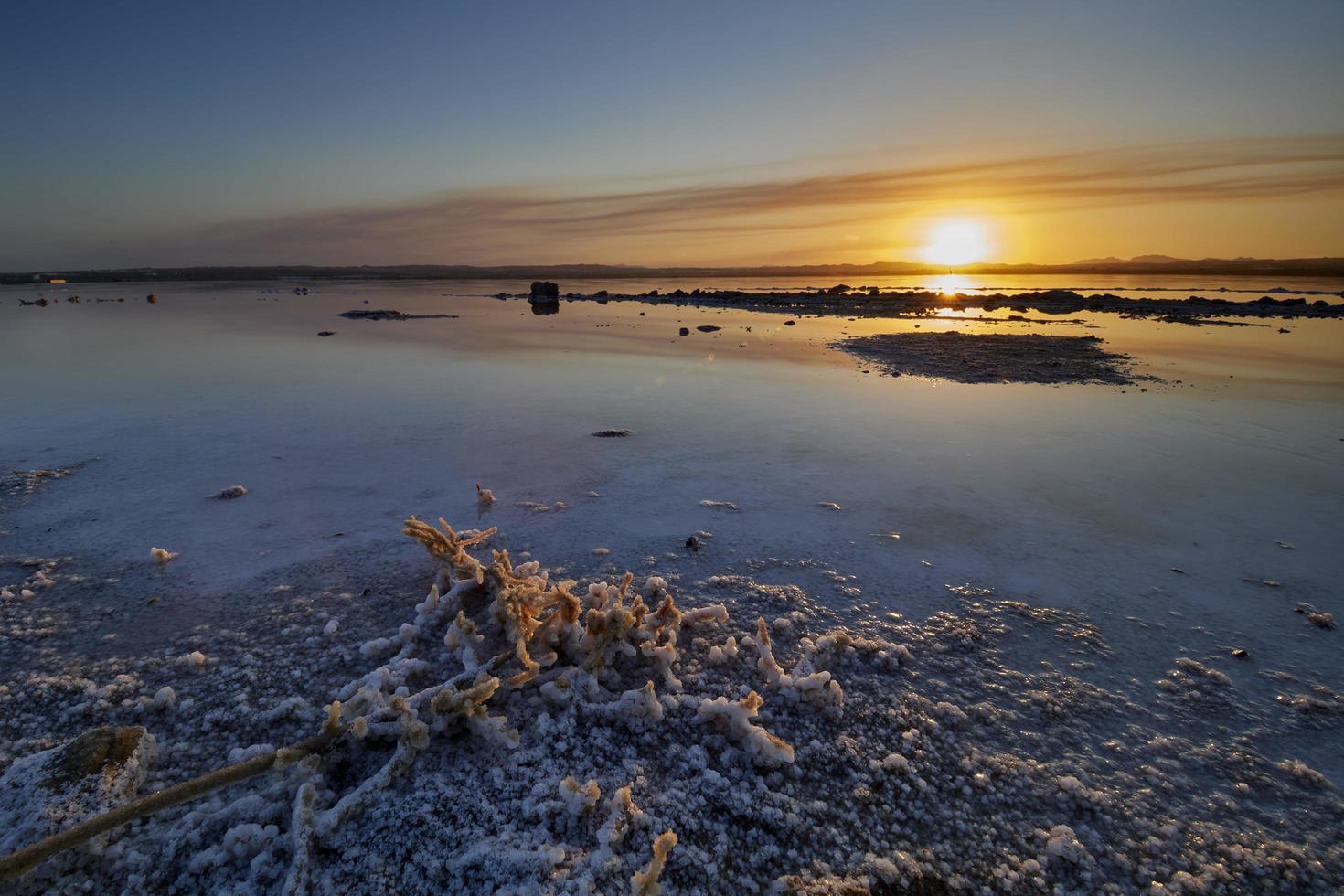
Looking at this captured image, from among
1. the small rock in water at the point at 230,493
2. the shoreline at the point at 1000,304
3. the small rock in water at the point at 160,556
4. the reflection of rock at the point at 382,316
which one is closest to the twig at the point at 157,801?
the small rock in water at the point at 160,556

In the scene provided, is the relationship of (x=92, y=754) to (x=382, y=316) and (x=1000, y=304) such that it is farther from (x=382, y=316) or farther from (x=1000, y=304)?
(x=1000, y=304)

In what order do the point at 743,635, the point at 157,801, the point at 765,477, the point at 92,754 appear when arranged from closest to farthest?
the point at 157,801, the point at 92,754, the point at 743,635, the point at 765,477

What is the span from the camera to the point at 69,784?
2.34 meters

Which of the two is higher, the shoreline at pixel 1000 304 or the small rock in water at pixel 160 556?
the shoreline at pixel 1000 304

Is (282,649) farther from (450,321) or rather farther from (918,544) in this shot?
(450,321)

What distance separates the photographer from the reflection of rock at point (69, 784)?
7.18ft

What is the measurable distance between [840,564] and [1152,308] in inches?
1340

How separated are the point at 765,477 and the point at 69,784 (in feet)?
17.2

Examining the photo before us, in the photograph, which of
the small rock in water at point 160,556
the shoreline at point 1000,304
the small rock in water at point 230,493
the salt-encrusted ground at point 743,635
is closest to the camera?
the salt-encrusted ground at point 743,635

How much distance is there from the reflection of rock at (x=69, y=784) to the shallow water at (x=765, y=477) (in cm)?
108

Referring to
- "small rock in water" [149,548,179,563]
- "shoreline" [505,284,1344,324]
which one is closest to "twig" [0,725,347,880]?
"small rock in water" [149,548,179,563]

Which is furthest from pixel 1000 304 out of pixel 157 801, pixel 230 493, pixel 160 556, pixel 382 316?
pixel 157 801

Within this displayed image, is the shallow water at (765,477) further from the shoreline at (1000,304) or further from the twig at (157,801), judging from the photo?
the shoreline at (1000,304)

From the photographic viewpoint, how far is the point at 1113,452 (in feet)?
23.5
